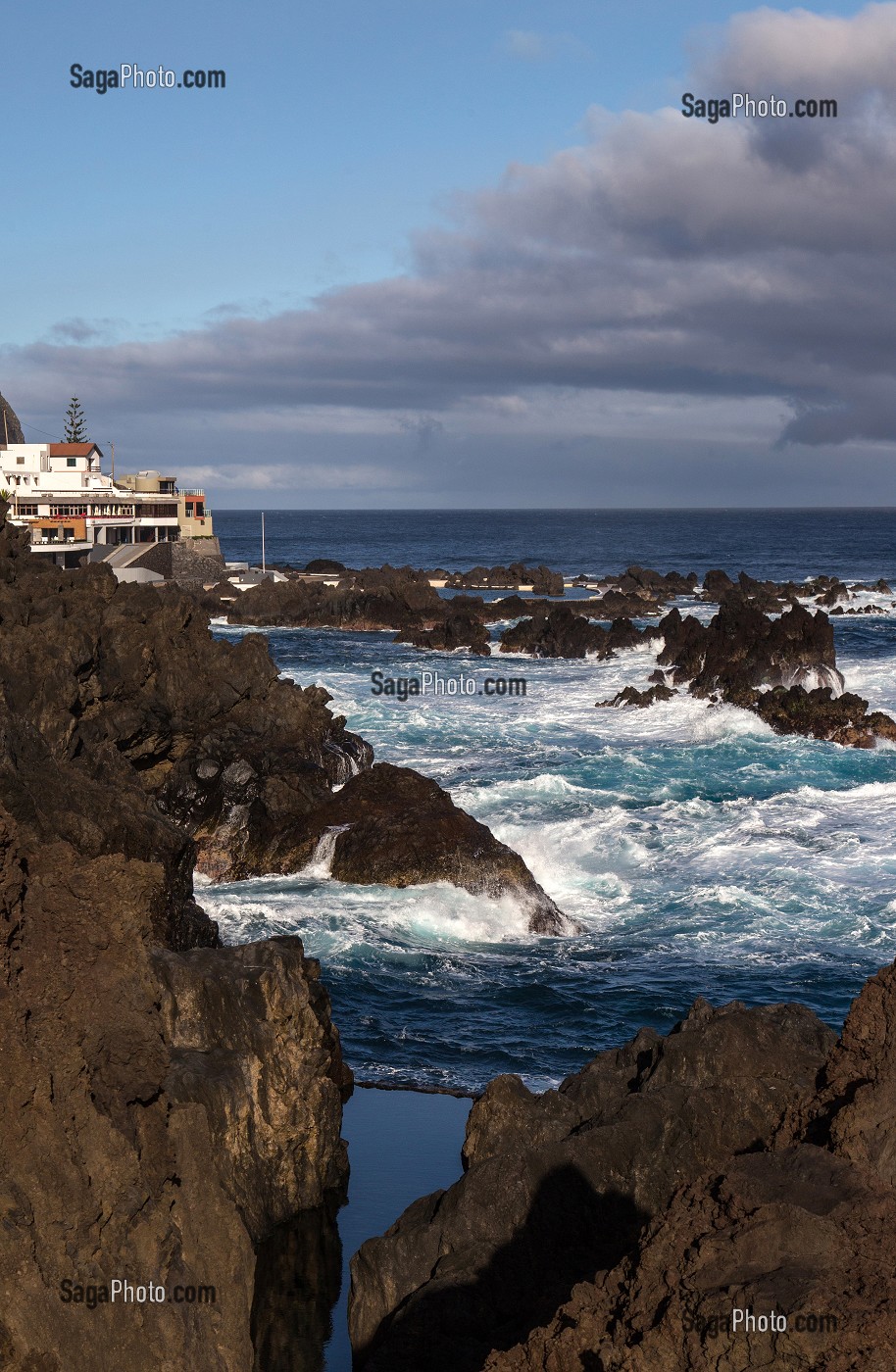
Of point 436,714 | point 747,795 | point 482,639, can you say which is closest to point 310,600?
point 482,639

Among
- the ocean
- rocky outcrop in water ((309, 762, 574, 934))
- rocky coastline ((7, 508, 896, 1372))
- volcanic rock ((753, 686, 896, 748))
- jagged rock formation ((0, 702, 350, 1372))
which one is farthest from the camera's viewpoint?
volcanic rock ((753, 686, 896, 748))

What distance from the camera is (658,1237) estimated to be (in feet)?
30.8

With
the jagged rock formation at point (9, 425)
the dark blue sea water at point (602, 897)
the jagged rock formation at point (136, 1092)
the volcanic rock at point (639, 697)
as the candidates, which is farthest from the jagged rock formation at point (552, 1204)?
the jagged rock formation at point (9, 425)

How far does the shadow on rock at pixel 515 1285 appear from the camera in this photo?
11727mm

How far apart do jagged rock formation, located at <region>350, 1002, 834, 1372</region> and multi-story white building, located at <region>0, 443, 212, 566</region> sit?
9401 centimetres

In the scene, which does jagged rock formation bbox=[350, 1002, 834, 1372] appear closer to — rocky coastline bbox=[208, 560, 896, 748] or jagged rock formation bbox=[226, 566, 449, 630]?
rocky coastline bbox=[208, 560, 896, 748]

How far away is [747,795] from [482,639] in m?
39.4

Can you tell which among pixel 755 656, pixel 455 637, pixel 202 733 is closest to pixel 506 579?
pixel 455 637

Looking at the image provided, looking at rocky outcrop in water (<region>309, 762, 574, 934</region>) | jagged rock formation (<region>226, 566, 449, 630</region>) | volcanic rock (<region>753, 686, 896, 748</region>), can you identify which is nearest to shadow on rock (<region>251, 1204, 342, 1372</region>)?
rocky outcrop in water (<region>309, 762, 574, 934</region>)

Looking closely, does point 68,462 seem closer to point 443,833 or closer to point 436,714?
point 436,714

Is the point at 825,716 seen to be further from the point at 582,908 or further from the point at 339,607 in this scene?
the point at 339,607

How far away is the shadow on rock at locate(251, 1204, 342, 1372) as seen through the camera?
13859 millimetres

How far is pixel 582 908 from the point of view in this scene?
1221 inches

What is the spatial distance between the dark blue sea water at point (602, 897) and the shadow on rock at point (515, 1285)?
884cm
